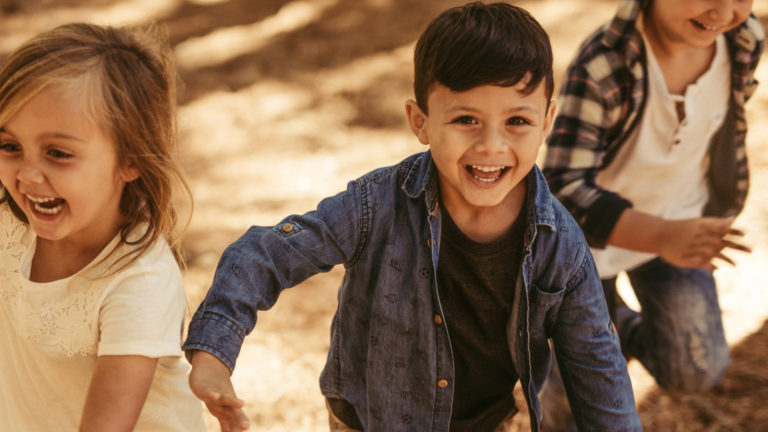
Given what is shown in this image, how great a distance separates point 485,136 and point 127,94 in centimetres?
78

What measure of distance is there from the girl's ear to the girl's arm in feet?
1.30

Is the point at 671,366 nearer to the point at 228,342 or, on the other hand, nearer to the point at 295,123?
the point at 228,342

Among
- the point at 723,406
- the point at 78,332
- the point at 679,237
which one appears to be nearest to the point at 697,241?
the point at 679,237

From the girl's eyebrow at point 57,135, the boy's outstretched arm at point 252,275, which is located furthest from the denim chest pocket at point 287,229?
the girl's eyebrow at point 57,135

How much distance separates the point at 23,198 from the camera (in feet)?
4.70

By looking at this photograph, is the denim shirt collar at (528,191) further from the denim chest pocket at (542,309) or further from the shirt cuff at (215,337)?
the shirt cuff at (215,337)

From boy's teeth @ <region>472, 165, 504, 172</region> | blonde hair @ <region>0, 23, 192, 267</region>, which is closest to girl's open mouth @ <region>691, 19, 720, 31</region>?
boy's teeth @ <region>472, 165, 504, 172</region>

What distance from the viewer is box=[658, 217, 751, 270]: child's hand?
191 cm

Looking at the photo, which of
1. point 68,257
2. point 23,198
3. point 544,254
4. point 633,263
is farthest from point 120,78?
point 633,263

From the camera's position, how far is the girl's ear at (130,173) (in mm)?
1540

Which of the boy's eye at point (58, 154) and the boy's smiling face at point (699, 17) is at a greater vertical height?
the boy's smiling face at point (699, 17)

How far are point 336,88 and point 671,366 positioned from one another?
3495mm

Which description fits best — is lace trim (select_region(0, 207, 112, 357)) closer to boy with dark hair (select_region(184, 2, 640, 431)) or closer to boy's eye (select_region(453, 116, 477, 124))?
boy with dark hair (select_region(184, 2, 640, 431))

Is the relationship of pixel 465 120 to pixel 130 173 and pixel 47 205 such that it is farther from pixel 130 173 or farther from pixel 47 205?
pixel 47 205
